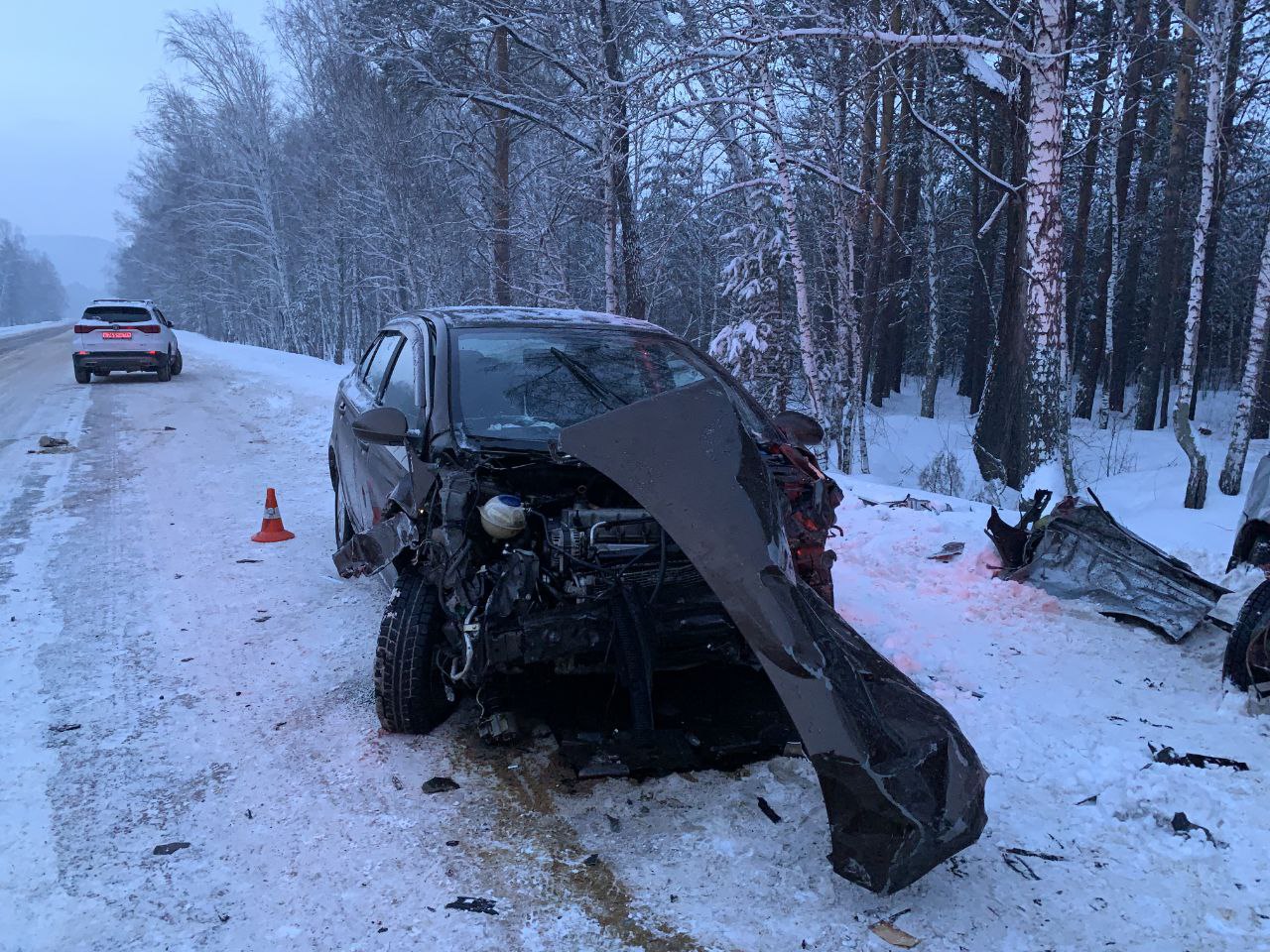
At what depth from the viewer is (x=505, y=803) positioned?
3.05 m

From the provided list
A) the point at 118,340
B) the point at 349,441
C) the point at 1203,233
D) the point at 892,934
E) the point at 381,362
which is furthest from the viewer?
the point at 118,340

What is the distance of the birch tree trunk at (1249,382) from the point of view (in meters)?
11.1

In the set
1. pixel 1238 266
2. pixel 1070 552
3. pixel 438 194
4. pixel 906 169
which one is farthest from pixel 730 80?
pixel 1238 266

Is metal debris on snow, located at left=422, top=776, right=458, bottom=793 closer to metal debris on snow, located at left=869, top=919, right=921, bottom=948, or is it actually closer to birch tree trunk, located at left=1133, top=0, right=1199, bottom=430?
metal debris on snow, located at left=869, top=919, right=921, bottom=948

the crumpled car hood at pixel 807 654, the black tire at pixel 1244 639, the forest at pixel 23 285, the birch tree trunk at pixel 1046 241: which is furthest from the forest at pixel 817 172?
the forest at pixel 23 285

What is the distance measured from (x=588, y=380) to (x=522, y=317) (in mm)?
826

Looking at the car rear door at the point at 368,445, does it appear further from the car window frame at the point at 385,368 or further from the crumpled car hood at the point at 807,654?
the crumpled car hood at the point at 807,654

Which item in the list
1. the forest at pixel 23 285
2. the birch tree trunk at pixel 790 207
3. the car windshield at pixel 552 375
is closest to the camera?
→ the car windshield at pixel 552 375

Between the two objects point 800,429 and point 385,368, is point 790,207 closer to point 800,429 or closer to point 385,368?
point 800,429

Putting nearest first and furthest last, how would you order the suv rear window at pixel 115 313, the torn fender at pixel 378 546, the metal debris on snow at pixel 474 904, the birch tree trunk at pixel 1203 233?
the metal debris on snow at pixel 474 904, the torn fender at pixel 378 546, the birch tree trunk at pixel 1203 233, the suv rear window at pixel 115 313

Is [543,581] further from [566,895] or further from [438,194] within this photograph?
[438,194]

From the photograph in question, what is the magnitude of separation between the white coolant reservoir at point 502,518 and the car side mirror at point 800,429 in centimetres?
191

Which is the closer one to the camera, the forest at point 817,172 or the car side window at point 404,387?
the car side window at point 404,387

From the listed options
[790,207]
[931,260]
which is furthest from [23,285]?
[790,207]
